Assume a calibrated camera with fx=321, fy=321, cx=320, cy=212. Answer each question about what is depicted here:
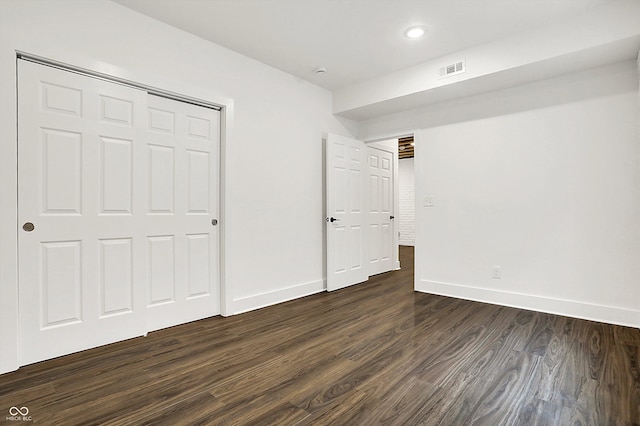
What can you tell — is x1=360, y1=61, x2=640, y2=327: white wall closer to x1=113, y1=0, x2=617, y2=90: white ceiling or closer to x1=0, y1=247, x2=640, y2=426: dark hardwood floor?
x1=0, y1=247, x2=640, y2=426: dark hardwood floor

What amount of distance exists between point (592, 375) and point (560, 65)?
2734mm

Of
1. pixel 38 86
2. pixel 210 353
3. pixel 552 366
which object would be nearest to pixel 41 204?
pixel 38 86

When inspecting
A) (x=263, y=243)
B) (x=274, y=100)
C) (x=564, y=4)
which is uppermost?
(x=564, y=4)

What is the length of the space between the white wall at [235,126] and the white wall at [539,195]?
→ 156 cm

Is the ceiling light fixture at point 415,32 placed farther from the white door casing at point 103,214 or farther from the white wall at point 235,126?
the white door casing at point 103,214

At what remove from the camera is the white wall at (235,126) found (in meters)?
2.17

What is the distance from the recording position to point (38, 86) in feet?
7.55

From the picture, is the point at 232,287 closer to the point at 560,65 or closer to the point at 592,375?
the point at 592,375

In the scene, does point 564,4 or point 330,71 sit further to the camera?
point 330,71

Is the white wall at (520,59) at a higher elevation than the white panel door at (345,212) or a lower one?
higher

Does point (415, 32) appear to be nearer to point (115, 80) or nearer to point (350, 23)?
point (350, 23)

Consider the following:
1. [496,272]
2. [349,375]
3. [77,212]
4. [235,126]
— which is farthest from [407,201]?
[77,212]

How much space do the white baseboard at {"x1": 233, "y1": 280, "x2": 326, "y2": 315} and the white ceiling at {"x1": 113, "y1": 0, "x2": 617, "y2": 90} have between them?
2.68 metres

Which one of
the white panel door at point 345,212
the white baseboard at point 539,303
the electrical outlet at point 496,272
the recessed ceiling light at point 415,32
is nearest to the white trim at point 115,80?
the white panel door at point 345,212
